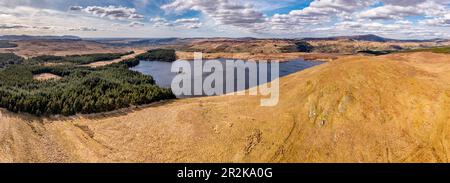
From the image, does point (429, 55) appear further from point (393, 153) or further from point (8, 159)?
point (8, 159)

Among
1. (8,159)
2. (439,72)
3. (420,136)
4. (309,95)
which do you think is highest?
(439,72)

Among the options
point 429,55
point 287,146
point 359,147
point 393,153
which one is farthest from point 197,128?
point 429,55

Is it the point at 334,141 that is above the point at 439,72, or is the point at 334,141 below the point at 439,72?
below

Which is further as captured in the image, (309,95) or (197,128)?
(309,95)
